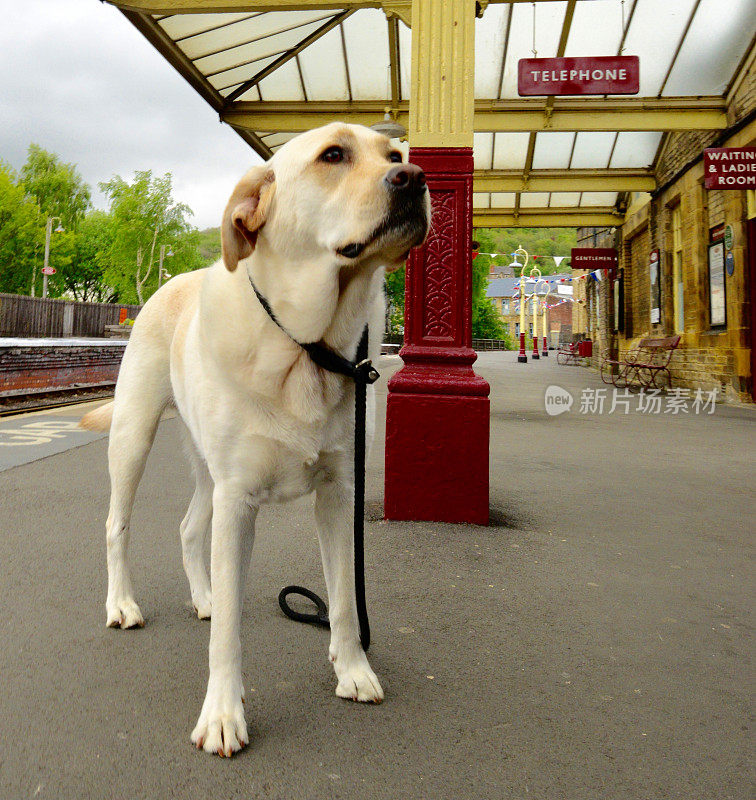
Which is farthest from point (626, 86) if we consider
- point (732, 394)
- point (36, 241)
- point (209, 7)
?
point (36, 241)

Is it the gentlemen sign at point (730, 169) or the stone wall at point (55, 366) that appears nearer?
the stone wall at point (55, 366)

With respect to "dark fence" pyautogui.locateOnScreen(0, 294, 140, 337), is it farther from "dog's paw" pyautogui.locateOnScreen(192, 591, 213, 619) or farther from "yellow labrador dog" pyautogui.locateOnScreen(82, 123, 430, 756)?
"yellow labrador dog" pyautogui.locateOnScreen(82, 123, 430, 756)

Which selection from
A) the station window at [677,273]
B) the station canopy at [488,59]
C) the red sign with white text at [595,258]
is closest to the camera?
the station canopy at [488,59]

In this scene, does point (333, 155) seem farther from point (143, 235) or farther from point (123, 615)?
point (143, 235)

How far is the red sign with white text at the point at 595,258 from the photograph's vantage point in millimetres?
20000

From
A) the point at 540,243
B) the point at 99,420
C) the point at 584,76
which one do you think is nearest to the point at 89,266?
the point at 540,243

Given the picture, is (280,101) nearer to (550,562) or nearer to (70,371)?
(70,371)

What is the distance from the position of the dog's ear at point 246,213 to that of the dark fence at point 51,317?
2340 cm

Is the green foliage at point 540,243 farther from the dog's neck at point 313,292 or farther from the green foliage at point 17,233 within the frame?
the dog's neck at point 313,292

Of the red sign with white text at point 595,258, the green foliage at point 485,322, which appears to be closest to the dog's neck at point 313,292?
the red sign with white text at point 595,258

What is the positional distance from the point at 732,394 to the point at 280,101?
1063 centimetres

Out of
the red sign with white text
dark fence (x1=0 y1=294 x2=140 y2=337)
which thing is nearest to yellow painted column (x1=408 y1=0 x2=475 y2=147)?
the red sign with white text

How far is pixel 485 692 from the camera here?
2.04 metres

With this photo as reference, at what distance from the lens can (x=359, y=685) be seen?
198cm
